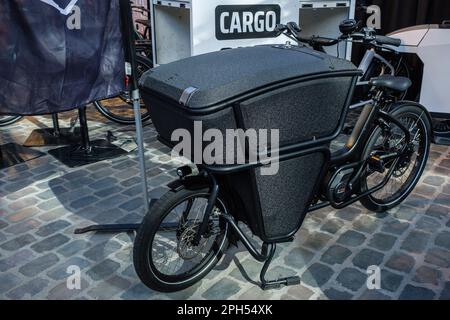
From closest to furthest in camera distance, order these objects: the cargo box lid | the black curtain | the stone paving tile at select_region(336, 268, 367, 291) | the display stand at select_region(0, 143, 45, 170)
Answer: the cargo box lid
the stone paving tile at select_region(336, 268, 367, 291)
the display stand at select_region(0, 143, 45, 170)
the black curtain

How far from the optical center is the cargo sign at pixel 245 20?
4.60 metres

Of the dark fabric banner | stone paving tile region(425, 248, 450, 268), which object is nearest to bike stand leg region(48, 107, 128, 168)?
the dark fabric banner

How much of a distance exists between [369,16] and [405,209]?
11.4 ft

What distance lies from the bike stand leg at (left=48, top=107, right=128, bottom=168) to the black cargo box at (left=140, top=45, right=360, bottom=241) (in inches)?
92.2

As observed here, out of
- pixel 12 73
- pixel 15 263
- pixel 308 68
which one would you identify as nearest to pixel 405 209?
pixel 308 68

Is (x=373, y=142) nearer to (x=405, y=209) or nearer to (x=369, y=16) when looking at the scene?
(x=405, y=209)

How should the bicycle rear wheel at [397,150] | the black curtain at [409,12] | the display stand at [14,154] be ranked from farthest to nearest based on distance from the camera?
the black curtain at [409,12] → the display stand at [14,154] → the bicycle rear wheel at [397,150]

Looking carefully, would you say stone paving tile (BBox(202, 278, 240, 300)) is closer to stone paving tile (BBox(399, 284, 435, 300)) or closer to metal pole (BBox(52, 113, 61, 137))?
stone paving tile (BBox(399, 284, 435, 300))

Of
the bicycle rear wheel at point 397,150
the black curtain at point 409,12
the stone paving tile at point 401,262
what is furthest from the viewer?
the black curtain at point 409,12

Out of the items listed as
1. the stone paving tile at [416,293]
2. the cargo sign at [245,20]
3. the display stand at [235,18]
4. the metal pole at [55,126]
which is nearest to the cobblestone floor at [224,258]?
the stone paving tile at [416,293]

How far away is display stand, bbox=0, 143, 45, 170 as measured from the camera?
4.77 metres

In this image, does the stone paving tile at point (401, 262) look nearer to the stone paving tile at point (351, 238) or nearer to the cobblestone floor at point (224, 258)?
the cobblestone floor at point (224, 258)

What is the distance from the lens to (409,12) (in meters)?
6.22

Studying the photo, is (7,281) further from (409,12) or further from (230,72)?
(409,12)
